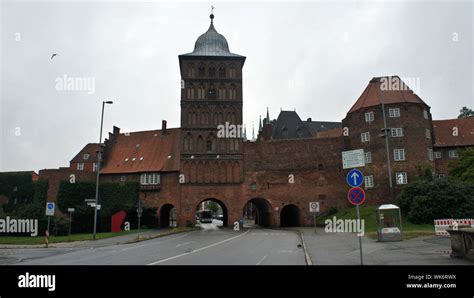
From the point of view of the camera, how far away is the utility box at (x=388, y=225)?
2127 cm

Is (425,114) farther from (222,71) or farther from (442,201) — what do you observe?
(222,71)

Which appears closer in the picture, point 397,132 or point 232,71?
point 397,132

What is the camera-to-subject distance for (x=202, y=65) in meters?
49.5

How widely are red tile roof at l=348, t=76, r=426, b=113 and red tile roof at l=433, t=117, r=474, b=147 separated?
7342 mm

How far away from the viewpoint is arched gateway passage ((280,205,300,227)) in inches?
1891

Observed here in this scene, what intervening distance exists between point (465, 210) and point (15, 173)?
54370mm

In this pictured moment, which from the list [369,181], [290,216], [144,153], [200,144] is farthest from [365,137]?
[144,153]

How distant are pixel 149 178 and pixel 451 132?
39.4 metres

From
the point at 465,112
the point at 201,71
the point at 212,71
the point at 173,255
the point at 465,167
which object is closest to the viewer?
the point at 173,255

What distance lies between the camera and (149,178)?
47750mm

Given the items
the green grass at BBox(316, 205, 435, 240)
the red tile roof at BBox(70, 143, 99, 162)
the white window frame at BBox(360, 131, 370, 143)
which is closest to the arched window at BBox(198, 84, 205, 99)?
the red tile roof at BBox(70, 143, 99, 162)

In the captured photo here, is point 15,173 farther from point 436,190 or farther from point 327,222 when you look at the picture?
point 436,190
